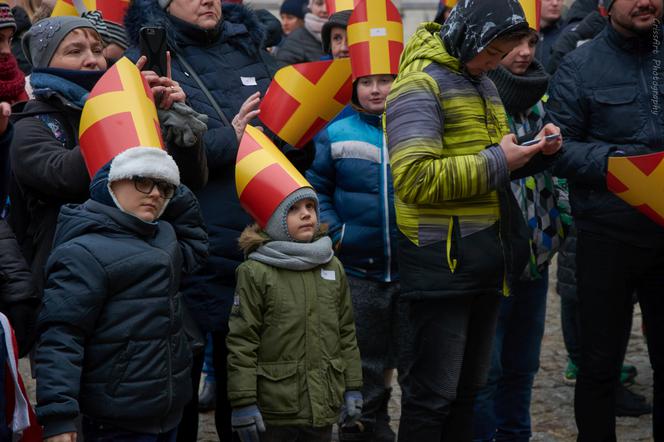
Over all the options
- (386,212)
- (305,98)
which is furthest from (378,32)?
(386,212)

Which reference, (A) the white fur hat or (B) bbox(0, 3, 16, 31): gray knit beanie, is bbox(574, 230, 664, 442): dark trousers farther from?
(B) bbox(0, 3, 16, 31): gray knit beanie

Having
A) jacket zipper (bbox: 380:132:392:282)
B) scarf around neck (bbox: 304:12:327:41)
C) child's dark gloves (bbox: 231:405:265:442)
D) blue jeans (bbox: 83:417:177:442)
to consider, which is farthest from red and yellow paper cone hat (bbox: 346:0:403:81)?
scarf around neck (bbox: 304:12:327:41)

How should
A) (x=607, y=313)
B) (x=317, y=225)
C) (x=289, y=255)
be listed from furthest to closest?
(x=607, y=313)
(x=317, y=225)
(x=289, y=255)

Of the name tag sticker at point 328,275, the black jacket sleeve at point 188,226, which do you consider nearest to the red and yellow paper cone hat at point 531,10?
the name tag sticker at point 328,275

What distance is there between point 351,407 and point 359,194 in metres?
0.96

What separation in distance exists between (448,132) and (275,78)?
84 centimetres

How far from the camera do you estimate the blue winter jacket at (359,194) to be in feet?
15.7

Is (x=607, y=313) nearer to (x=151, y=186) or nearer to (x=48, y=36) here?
(x=151, y=186)

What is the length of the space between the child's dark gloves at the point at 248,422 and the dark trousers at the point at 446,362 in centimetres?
54

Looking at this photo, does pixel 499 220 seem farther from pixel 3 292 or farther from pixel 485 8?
pixel 3 292

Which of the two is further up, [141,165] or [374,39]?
[374,39]

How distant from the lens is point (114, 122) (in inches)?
145

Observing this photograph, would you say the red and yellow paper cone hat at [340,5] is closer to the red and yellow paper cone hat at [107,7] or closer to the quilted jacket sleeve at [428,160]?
the red and yellow paper cone hat at [107,7]

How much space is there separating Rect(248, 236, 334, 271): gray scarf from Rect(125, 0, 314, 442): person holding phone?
30 centimetres
